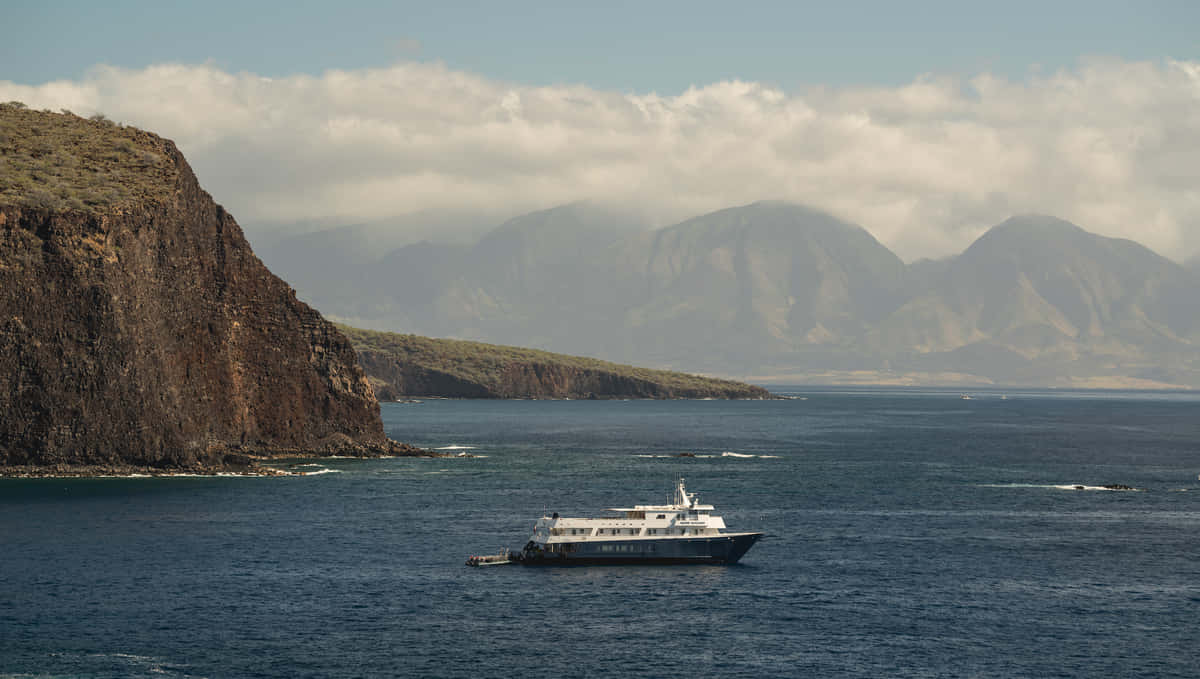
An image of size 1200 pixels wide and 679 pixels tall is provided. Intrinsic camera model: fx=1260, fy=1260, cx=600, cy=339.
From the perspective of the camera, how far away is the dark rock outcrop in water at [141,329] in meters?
124

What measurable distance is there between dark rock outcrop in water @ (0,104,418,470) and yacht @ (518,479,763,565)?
180ft

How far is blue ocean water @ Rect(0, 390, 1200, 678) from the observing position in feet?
223

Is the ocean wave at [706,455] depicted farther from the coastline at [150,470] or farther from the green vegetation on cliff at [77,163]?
the green vegetation on cliff at [77,163]

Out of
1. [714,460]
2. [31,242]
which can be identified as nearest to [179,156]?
[31,242]

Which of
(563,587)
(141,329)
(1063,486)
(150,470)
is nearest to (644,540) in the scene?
(563,587)

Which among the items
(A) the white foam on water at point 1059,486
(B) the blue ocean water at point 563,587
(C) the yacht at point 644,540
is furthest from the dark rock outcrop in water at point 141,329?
(A) the white foam on water at point 1059,486

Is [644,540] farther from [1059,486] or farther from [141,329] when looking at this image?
[1059,486]

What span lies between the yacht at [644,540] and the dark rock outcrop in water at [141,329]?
54880 millimetres

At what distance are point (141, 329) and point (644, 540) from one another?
6392 centimetres

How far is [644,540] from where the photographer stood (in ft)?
312

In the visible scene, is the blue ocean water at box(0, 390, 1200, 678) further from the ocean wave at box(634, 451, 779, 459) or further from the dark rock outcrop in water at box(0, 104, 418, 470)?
the ocean wave at box(634, 451, 779, 459)

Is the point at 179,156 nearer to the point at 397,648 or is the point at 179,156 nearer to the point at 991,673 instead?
the point at 397,648

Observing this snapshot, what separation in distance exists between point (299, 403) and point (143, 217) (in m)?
33.5

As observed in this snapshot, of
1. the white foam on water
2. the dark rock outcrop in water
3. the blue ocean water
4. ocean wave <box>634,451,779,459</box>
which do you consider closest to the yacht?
the blue ocean water
